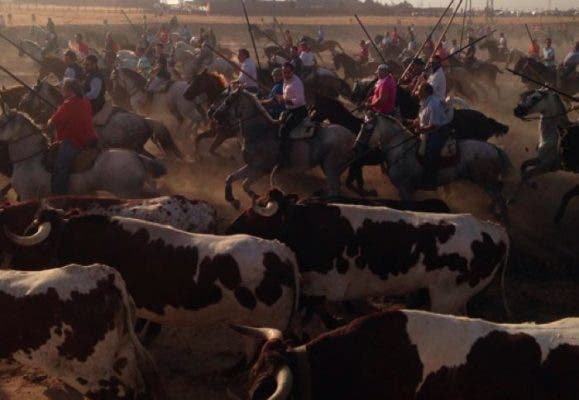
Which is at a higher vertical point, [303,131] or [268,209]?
[268,209]

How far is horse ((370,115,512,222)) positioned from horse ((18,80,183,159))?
4.30 meters

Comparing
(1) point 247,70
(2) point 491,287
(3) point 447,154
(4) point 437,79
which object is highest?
(4) point 437,79

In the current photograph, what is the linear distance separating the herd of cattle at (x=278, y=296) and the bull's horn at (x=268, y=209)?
0.05ft

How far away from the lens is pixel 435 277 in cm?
766

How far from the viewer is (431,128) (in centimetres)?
1154

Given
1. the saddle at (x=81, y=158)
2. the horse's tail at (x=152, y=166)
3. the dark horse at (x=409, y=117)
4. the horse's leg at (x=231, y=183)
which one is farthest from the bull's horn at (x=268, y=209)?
the dark horse at (x=409, y=117)

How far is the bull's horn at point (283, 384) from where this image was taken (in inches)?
176

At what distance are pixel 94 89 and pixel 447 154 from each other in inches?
261

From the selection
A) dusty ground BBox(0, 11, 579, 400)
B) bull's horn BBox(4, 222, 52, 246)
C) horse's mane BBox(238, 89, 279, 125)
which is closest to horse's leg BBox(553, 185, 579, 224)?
dusty ground BBox(0, 11, 579, 400)

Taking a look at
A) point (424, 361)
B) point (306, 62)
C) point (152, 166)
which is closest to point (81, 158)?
point (152, 166)

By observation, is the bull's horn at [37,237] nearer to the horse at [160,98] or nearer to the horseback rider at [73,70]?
the horseback rider at [73,70]

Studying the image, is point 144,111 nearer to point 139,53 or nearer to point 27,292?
point 139,53

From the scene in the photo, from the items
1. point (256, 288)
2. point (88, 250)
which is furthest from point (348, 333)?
point (88, 250)

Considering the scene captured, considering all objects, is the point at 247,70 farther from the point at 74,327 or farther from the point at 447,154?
the point at 74,327
